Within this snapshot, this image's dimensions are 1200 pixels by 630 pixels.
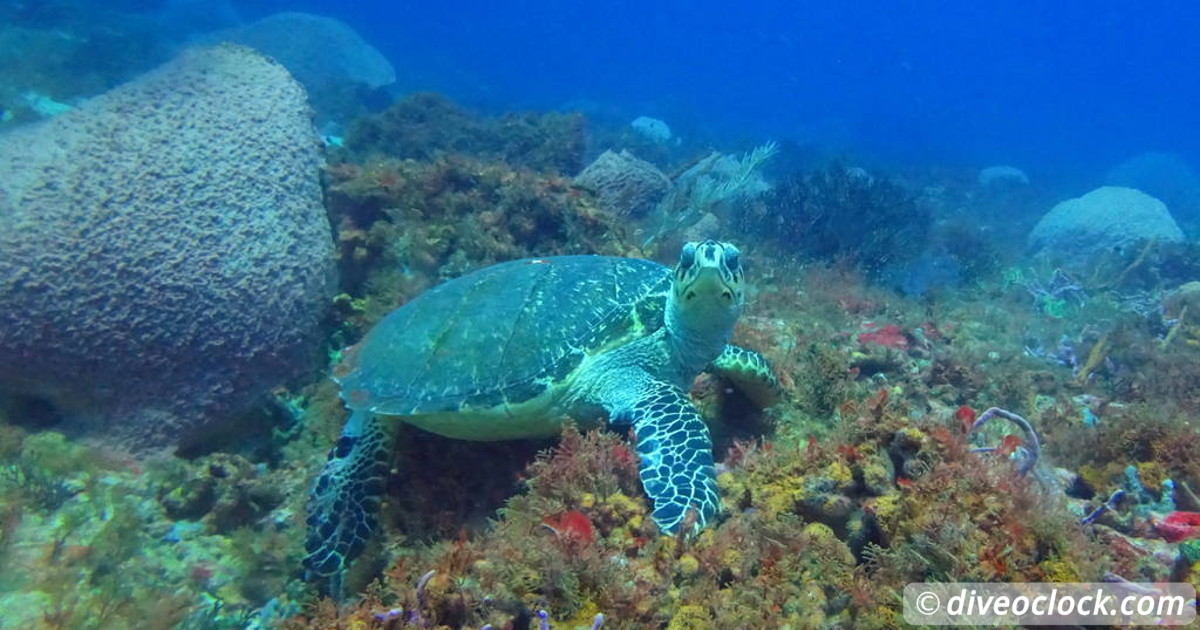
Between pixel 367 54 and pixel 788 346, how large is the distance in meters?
24.9

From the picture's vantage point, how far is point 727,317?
A: 3865 mm

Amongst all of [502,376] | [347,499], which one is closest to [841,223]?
[502,376]

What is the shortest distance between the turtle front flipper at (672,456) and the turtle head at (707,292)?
Answer: 448mm

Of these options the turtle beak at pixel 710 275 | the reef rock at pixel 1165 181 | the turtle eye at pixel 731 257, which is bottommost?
the turtle beak at pixel 710 275

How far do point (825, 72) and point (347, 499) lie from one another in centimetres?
11181

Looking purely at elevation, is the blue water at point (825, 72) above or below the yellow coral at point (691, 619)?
above

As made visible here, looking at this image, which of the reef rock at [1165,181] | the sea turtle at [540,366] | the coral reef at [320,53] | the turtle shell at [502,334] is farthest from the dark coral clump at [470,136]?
the reef rock at [1165,181]

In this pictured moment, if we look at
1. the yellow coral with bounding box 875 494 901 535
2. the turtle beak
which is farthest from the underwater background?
the turtle beak

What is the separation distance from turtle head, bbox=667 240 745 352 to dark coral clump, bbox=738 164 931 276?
6383 mm

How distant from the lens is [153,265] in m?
5.20

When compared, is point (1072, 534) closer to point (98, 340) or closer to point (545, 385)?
point (545, 385)

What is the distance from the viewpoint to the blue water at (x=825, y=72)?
4353 cm

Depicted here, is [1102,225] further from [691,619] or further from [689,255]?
[691,619]

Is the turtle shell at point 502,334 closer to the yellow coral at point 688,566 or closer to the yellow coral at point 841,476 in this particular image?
the yellow coral at point 688,566
